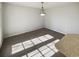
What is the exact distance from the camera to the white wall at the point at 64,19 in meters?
5.44

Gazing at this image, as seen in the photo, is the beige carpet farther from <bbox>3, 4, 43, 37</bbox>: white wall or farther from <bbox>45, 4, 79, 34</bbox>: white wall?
<bbox>3, 4, 43, 37</bbox>: white wall

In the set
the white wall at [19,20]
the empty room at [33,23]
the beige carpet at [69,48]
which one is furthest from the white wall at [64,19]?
the beige carpet at [69,48]

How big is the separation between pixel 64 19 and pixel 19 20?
3.69 meters

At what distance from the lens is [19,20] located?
635cm

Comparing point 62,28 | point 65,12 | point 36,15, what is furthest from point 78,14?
point 36,15

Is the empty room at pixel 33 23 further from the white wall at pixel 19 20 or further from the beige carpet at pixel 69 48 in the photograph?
the beige carpet at pixel 69 48

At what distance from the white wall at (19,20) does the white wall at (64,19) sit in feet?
4.62

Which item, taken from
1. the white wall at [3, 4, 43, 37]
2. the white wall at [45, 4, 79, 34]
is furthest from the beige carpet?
the white wall at [3, 4, 43, 37]

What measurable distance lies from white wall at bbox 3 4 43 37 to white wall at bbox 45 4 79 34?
1.41 m

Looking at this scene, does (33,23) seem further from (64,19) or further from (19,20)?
(64,19)

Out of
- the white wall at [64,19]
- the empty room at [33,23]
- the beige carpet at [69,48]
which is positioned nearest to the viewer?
the beige carpet at [69,48]

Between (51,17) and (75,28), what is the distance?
2.58 meters

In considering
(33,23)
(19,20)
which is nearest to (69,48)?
(19,20)

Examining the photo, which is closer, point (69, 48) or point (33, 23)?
point (69, 48)
